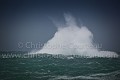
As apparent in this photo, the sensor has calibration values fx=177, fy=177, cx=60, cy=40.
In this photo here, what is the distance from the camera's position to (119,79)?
17641 millimetres

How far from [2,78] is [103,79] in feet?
35.5

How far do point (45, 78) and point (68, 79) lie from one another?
2609 millimetres

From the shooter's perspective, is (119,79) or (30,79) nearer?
(119,79)

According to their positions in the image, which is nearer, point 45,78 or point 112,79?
point 112,79

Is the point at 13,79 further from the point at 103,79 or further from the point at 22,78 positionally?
the point at 103,79

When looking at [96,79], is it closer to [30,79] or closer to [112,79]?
[112,79]

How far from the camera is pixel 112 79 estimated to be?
58.7 ft

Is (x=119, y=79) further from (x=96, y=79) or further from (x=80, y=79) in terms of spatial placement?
(x=80, y=79)

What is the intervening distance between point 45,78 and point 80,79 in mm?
3829

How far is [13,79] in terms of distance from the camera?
63.0 feet

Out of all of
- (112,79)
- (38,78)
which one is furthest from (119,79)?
(38,78)

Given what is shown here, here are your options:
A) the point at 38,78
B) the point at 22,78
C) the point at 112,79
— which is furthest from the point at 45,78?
the point at 112,79

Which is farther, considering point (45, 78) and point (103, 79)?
point (45, 78)

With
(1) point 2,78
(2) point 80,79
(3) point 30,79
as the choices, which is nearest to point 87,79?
(2) point 80,79
